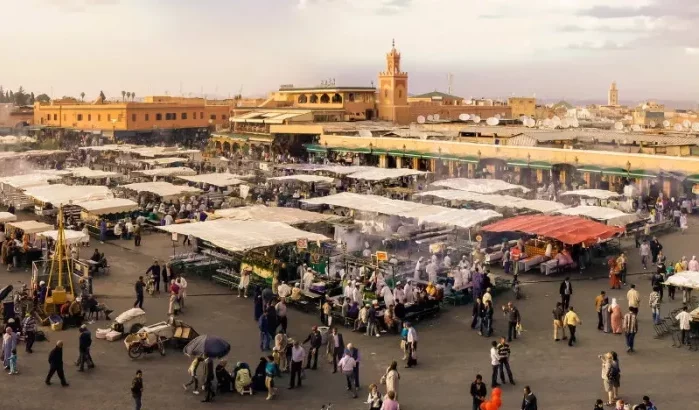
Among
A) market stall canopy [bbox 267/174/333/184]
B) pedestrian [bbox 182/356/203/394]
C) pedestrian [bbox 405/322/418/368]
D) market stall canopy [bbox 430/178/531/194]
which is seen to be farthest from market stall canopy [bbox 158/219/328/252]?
market stall canopy [bbox 267/174/333/184]

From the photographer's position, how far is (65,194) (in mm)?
26547

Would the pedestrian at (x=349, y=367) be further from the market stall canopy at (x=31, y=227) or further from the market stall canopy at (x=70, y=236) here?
the market stall canopy at (x=31, y=227)

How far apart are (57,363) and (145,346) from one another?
1805 millimetres

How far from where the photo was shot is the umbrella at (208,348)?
459 inches

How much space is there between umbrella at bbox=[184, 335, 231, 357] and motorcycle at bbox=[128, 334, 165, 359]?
160 cm

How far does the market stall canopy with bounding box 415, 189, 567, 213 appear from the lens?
80.8ft

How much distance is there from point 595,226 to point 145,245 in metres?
14.1

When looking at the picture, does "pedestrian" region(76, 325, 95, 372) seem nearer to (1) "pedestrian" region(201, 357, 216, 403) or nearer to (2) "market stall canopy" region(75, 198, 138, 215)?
(1) "pedestrian" region(201, 357, 216, 403)

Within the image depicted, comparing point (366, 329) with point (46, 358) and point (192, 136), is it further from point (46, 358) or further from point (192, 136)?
point (192, 136)

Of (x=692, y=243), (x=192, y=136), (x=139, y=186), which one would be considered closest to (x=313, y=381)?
(x=692, y=243)

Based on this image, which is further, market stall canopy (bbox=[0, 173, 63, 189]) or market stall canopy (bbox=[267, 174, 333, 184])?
market stall canopy (bbox=[267, 174, 333, 184])

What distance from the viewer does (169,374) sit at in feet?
40.6

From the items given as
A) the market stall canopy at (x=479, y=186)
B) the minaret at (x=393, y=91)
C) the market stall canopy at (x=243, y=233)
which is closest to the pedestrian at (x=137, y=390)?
the market stall canopy at (x=243, y=233)

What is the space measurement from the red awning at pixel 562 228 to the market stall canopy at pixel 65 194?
1437cm
